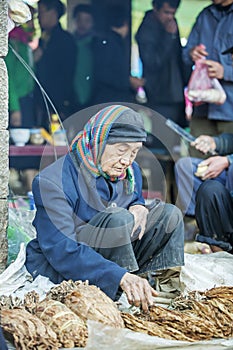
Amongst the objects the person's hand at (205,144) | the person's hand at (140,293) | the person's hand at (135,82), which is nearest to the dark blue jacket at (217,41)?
the person's hand at (205,144)

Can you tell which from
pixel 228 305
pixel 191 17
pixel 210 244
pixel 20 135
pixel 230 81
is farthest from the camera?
pixel 191 17

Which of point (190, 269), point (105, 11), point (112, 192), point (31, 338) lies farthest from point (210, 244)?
point (105, 11)

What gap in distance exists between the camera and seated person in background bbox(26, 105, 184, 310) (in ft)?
12.0

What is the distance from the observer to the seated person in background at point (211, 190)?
5.09 m

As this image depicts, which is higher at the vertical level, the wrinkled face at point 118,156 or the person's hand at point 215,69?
the person's hand at point 215,69

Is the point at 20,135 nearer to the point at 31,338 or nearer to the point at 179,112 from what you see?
the point at 179,112

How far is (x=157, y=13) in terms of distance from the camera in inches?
299

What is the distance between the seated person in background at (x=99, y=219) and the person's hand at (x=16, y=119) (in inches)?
165

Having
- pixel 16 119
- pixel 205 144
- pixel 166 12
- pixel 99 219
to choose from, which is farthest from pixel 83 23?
pixel 99 219

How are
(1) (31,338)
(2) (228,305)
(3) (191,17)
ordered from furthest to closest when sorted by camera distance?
(3) (191,17)
(2) (228,305)
(1) (31,338)

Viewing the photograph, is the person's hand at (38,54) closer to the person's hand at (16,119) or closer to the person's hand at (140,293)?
the person's hand at (16,119)

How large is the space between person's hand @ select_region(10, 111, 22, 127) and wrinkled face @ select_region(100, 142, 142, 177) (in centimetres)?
436

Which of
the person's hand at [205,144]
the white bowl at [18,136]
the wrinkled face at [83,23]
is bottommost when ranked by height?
the white bowl at [18,136]

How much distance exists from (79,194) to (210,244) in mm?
1609
